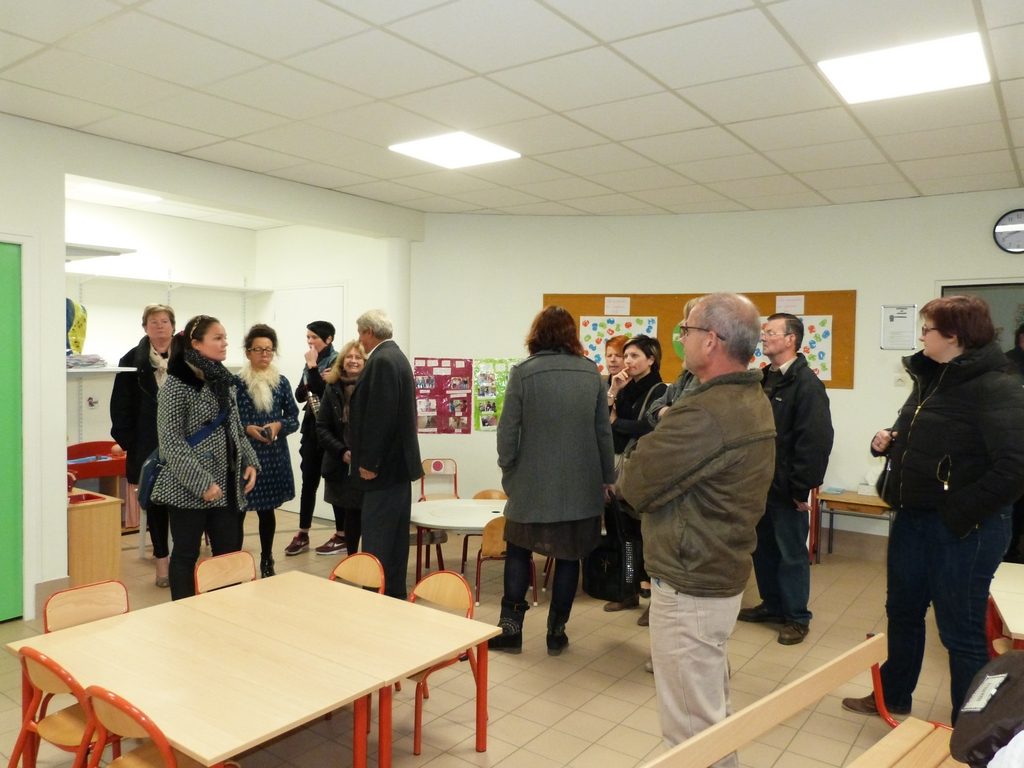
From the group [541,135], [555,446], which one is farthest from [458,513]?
[541,135]

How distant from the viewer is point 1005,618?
256cm

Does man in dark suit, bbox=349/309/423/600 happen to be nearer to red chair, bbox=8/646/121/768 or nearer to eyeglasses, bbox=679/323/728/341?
red chair, bbox=8/646/121/768

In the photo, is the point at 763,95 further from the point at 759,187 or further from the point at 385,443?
the point at 385,443

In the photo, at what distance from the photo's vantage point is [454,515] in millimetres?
4566

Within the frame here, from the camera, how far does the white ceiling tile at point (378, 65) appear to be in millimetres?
2933

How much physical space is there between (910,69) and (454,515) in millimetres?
3250

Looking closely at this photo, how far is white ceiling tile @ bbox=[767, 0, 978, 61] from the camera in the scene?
2.54 meters

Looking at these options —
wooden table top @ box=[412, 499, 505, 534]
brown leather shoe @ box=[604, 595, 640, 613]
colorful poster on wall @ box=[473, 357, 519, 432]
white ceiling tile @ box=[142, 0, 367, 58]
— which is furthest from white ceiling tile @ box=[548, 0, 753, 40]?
colorful poster on wall @ box=[473, 357, 519, 432]

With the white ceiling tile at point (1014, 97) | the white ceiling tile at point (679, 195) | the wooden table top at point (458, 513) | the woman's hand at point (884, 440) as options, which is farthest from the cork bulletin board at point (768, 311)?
the woman's hand at point (884, 440)

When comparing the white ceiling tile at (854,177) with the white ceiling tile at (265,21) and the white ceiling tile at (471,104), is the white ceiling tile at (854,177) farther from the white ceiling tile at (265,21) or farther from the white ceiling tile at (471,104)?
the white ceiling tile at (265,21)

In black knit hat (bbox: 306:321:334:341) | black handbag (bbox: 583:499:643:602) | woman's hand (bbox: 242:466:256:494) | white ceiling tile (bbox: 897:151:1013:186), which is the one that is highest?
white ceiling tile (bbox: 897:151:1013:186)

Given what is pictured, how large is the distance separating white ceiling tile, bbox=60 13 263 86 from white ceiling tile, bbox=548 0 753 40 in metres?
1.37

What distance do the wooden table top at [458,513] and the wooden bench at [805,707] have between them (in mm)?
2427

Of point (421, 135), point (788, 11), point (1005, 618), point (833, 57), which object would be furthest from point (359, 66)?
point (1005, 618)
